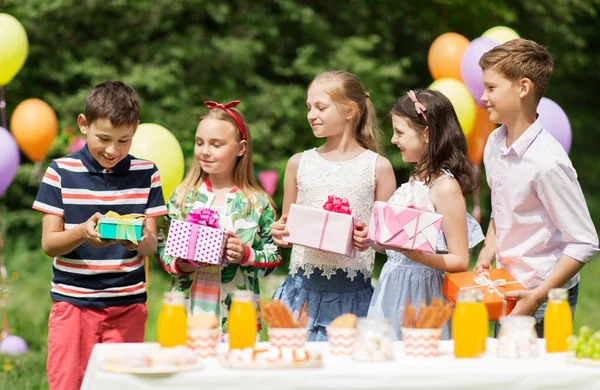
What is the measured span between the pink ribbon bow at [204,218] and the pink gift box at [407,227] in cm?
68

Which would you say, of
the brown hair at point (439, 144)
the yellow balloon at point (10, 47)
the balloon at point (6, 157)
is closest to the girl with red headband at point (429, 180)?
the brown hair at point (439, 144)

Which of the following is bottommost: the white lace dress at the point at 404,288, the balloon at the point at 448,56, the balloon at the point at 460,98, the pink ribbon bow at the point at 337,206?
the white lace dress at the point at 404,288

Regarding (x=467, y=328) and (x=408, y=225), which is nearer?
(x=467, y=328)

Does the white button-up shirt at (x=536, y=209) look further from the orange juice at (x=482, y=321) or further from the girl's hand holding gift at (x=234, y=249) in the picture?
the girl's hand holding gift at (x=234, y=249)

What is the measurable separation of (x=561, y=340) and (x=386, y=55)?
8606 millimetres

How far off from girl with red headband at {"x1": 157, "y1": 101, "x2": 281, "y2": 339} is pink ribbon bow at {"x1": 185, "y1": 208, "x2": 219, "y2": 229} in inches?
9.6

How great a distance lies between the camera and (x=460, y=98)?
233 inches

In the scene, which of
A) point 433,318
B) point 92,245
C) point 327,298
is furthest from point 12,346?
point 433,318

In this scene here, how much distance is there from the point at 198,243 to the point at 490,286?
117cm

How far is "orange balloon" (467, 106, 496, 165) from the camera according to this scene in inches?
251

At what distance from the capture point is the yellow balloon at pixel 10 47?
569 cm

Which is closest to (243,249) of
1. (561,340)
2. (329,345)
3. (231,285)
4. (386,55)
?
(231,285)

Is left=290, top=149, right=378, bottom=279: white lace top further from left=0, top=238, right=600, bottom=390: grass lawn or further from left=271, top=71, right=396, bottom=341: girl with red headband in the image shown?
left=0, top=238, right=600, bottom=390: grass lawn

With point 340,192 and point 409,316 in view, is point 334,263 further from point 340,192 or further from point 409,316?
point 409,316
